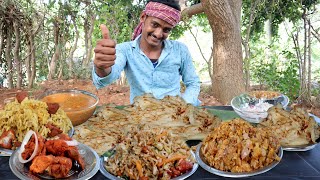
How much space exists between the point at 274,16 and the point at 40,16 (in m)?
5.78

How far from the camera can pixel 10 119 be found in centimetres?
193

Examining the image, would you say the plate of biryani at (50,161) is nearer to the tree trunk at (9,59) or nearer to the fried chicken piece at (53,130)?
the fried chicken piece at (53,130)

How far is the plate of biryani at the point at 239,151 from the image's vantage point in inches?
68.3

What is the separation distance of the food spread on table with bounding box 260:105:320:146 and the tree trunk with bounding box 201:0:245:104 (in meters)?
4.05

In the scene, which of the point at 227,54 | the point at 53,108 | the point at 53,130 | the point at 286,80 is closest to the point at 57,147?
the point at 53,130

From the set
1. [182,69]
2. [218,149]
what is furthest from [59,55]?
[218,149]

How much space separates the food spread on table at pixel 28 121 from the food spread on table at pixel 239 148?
0.78m

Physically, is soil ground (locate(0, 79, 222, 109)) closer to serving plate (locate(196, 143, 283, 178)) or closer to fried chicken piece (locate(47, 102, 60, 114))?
fried chicken piece (locate(47, 102, 60, 114))

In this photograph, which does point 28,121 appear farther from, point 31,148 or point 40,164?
point 40,164

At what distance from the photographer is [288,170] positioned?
1.79 meters

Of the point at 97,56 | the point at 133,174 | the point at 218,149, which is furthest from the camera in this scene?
the point at 97,56

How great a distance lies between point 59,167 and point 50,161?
0.05 meters

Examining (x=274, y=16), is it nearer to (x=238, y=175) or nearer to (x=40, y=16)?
(x=40, y=16)

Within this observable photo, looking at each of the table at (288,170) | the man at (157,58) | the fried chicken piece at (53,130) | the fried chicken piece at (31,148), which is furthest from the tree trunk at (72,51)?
the fried chicken piece at (31,148)
